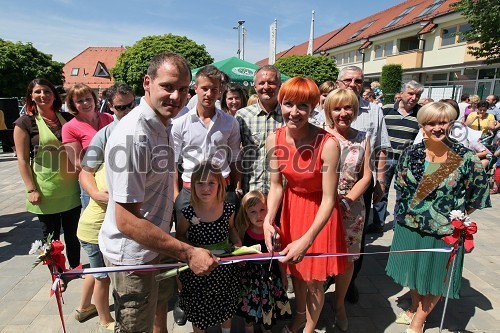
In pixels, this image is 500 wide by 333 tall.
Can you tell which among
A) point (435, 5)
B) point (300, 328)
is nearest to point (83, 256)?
point (300, 328)

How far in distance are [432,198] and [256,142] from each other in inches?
65.9

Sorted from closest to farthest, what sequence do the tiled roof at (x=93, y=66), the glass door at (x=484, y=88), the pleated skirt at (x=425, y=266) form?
the pleated skirt at (x=425, y=266) < the glass door at (x=484, y=88) < the tiled roof at (x=93, y=66)

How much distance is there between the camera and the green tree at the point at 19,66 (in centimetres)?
2806

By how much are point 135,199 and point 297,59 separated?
3201 centimetres

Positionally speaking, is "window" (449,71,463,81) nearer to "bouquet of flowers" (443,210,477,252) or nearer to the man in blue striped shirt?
the man in blue striped shirt

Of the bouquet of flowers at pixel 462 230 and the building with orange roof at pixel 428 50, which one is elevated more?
the building with orange roof at pixel 428 50

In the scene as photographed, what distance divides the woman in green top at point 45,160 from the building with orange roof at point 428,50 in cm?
1553

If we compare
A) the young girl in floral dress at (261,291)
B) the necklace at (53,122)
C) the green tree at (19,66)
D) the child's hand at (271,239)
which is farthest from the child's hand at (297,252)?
the green tree at (19,66)

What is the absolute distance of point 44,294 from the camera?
3254mm

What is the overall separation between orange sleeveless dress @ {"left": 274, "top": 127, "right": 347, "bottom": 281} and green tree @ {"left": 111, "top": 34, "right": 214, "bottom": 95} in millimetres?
26736

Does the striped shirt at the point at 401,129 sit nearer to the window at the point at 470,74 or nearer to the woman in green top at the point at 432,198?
the woman in green top at the point at 432,198

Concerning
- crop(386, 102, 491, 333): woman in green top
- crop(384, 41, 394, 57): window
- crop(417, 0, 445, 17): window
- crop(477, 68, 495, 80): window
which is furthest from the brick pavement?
crop(384, 41, 394, 57): window

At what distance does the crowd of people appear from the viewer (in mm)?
1674

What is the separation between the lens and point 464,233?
7.44 feet
